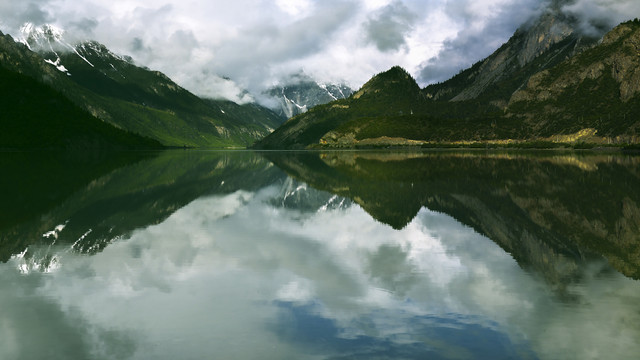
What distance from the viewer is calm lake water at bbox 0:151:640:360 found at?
9.30 meters

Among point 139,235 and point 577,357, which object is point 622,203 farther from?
point 139,235

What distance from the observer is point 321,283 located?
13.4 m

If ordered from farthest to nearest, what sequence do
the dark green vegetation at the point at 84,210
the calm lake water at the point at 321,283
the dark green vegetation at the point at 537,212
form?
the dark green vegetation at the point at 84,210 < the dark green vegetation at the point at 537,212 < the calm lake water at the point at 321,283

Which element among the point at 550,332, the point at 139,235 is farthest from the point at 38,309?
the point at 550,332

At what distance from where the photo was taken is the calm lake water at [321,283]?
9305 mm

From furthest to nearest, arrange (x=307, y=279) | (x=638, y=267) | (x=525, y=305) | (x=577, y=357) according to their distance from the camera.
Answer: (x=638, y=267)
(x=307, y=279)
(x=525, y=305)
(x=577, y=357)

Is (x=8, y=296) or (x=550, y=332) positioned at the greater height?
(x=550, y=332)

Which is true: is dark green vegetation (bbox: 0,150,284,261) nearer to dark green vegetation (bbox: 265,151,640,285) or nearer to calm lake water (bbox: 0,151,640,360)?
calm lake water (bbox: 0,151,640,360)

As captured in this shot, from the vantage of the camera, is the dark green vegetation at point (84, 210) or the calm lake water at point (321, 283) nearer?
the calm lake water at point (321, 283)

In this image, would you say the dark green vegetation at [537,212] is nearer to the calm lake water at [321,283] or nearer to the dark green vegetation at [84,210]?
the calm lake water at [321,283]

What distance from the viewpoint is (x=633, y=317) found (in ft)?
35.2

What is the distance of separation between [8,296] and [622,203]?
31.0 meters

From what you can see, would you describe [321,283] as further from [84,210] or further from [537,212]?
[84,210]

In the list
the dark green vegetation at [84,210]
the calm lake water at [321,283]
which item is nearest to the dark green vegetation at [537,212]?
the calm lake water at [321,283]
